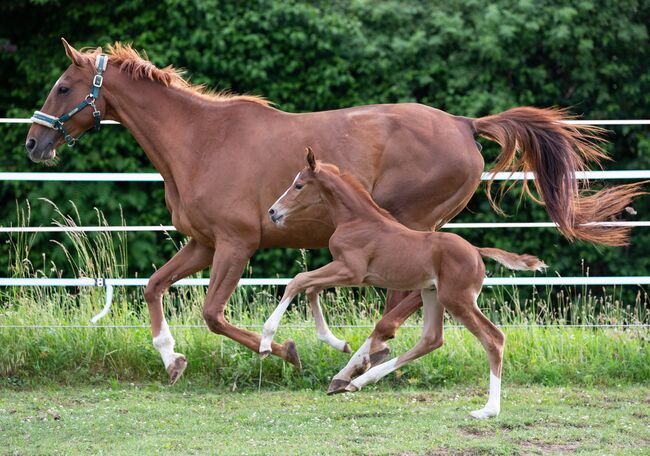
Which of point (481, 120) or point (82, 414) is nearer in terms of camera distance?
point (82, 414)

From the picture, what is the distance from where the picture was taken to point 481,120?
7.55 meters

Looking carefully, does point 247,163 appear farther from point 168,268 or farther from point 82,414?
point 82,414

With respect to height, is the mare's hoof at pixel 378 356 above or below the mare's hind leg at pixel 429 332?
below

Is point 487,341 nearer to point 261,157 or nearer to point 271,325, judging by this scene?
point 271,325

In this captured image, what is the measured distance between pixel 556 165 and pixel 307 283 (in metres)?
2.08

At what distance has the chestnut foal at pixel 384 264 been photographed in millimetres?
6648

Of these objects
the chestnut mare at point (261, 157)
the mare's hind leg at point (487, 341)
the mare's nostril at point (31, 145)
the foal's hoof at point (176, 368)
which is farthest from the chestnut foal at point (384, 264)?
the mare's nostril at point (31, 145)

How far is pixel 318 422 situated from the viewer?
6742mm

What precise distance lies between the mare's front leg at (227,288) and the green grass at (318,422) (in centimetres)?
41

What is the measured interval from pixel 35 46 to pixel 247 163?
618cm

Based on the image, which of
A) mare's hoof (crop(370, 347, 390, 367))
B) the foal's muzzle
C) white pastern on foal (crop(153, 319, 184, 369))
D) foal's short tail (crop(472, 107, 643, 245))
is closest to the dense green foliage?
foal's short tail (crop(472, 107, 643, 245))

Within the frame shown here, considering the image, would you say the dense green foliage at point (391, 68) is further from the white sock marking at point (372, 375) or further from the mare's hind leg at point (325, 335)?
the white sock marking at point (372, 375)

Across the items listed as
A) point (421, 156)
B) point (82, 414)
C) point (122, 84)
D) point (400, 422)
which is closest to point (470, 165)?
point (421, 156)

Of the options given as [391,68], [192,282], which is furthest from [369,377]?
[391,68]
